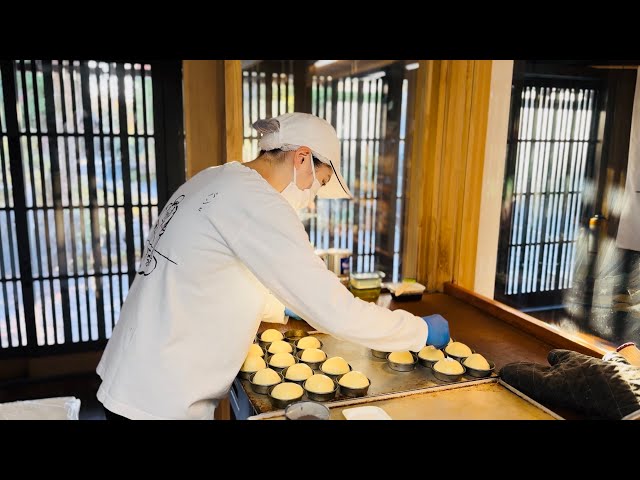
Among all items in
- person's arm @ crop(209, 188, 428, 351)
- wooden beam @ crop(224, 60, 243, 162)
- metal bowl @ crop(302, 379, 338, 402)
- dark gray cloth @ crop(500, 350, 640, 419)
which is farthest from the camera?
wooden beam @ crop(224, 60, 243, 162)

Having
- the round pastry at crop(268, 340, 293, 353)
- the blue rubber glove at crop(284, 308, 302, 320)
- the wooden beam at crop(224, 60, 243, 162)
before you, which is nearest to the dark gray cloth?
the round pastry at crop(268, 340, 293, 353)

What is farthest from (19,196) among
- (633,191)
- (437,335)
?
(633,191)

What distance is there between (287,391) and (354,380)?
23 centimetres

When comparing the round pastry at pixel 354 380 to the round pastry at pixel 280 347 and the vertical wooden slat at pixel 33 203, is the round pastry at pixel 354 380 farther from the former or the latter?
the vertical wooden slat at pixel 33 203

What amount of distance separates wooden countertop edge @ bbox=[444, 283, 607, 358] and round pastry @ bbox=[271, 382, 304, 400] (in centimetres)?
111

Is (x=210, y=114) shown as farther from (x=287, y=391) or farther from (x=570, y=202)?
(x=570, y=202)

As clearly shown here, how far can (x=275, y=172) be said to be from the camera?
5.85 feet

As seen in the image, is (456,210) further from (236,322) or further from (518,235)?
(236,322)

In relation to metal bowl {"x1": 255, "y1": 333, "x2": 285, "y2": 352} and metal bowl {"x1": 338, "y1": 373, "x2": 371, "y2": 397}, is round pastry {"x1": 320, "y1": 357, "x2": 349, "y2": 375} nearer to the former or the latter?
metal bowl {"x1": 338, "y1": 373, "x2": 371, "y2": 397}

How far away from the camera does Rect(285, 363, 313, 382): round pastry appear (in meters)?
1.77

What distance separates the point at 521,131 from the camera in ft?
8.87

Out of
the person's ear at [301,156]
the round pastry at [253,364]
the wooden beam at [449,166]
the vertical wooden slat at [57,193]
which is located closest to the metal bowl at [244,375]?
the round pastry at [253,364]

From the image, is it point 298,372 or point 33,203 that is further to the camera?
point 33,203
